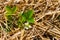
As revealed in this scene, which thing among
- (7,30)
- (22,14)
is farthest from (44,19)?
(7,30)

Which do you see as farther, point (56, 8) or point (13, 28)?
point (56, 8)

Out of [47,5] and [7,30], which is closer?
[7,30]

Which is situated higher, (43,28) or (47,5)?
(47,5)

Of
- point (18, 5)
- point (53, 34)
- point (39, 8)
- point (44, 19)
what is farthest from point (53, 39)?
point (18, 5)

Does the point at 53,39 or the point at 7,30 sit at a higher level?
the point at 7,30

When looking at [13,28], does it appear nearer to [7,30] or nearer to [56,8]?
[7,30]

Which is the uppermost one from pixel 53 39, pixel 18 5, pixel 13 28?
pixel 18 5

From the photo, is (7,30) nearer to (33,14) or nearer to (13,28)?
(13,28)

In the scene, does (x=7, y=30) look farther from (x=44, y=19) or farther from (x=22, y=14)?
(x=44, y=19)
